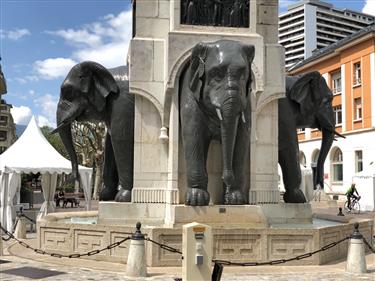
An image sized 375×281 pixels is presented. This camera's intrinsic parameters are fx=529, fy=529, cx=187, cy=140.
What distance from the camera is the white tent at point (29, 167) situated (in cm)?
1852

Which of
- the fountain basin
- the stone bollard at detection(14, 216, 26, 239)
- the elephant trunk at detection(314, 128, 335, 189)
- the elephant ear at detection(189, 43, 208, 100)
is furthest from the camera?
the stone bollard at detection(14, 216, 26, 239)

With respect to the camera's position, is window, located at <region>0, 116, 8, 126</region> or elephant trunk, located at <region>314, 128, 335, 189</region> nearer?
elephant trunk, located at <region>314, 128, 335, 189</region>

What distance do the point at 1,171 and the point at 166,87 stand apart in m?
8.97

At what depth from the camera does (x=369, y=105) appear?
42719 millimetres

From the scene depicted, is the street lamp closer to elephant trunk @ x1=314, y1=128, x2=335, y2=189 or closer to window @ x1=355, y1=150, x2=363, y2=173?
window @ x1=355, y1=150, x2=363, y2=173

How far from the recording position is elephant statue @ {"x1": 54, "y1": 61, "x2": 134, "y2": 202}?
1331 centimetres

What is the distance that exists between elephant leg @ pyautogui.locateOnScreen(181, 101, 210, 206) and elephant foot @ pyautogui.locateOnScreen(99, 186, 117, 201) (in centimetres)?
344

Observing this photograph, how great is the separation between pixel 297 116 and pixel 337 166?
34822 millimetres

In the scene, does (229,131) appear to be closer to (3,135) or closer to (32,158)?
(32,158)

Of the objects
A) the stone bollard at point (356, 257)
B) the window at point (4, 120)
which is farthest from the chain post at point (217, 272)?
the window at point (4, 120)

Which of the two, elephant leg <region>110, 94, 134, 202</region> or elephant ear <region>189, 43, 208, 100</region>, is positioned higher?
elephant ear <region>189, 43, 208, 100</region>

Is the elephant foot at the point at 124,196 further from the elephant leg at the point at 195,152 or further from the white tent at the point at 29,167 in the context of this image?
the white tent at the point at 29,167

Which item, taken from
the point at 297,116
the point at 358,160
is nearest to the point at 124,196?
the point at 297,116

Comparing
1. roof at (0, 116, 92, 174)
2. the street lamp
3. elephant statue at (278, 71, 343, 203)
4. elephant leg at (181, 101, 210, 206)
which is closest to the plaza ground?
elephant leg at (181, 101, 210, 206)
